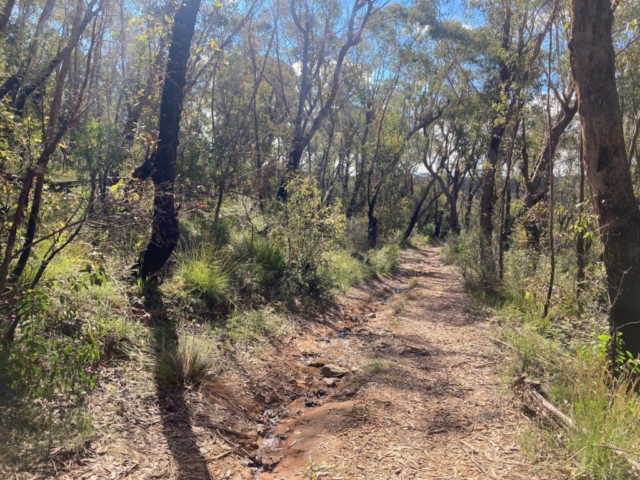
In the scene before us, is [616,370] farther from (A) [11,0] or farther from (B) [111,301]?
(A) [11,0]

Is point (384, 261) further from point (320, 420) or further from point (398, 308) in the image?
point (320, 420)

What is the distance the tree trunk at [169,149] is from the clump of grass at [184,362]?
160 centimetres

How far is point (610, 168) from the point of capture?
151 inches

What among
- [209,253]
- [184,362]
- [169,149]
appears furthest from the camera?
[209,253]

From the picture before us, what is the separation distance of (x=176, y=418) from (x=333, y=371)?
2.09 meters

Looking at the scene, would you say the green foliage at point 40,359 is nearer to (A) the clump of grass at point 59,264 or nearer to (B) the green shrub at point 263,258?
(A) the clump of grass at point 59,264

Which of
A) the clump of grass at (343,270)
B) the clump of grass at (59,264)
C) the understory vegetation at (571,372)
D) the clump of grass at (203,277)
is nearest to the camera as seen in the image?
the understory vegetation at (571,372)

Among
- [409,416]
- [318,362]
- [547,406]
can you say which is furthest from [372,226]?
[547,406]

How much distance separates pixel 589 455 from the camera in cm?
274

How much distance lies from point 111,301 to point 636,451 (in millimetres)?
4775

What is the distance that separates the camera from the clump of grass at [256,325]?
18.6 feet

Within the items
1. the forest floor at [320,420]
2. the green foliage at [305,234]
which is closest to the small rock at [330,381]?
the forest floor at [320,420]

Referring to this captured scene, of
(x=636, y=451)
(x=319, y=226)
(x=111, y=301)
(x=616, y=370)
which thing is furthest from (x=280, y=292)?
(x=636, y=451)

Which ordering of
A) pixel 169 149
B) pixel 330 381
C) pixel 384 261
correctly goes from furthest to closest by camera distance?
pixel 384 261
pixel 169 149
pixel 330 381
